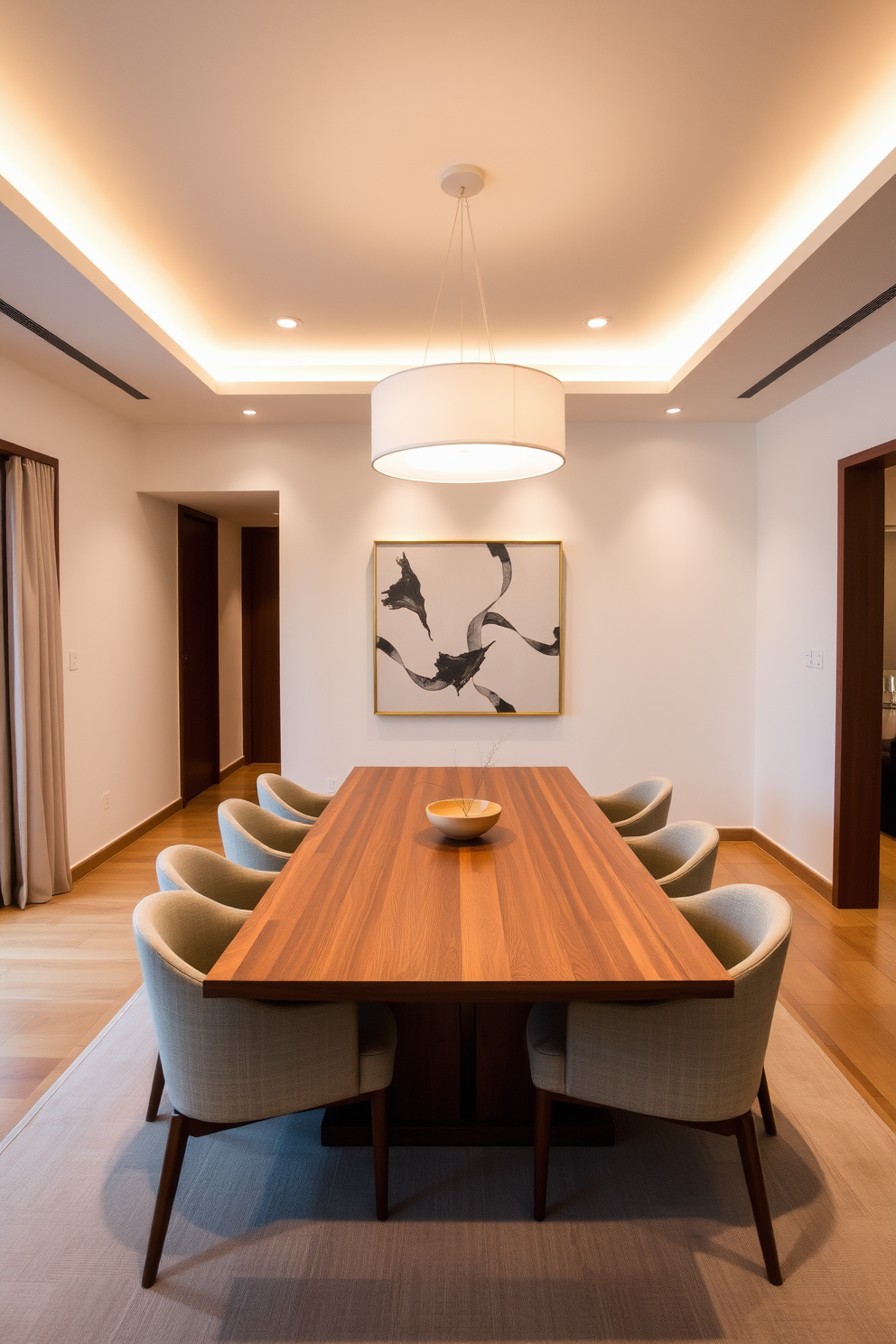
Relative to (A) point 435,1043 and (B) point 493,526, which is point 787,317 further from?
(A) point 435,1043

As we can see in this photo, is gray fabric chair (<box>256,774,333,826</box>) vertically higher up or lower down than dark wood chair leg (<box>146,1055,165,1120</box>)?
higher up

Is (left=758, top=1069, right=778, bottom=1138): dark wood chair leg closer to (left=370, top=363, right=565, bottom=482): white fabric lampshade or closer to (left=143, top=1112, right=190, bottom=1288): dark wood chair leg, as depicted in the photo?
(left=143, top=1112, right=190, bottom=1288): dark wood chair leg

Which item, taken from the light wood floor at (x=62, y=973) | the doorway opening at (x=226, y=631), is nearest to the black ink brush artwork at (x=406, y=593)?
the doorway opening at (x=226, y=631)

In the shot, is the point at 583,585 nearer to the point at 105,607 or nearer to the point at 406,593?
the point at 406,593

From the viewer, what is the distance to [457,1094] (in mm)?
2096

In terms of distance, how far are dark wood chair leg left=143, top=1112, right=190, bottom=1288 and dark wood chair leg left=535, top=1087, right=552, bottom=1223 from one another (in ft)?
2.58

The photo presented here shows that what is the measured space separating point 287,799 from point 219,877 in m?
0.99

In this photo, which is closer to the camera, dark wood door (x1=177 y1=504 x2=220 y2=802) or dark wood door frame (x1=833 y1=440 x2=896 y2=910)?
dark wood door frame (x1=833 y1=440 x2=896 y2=910)

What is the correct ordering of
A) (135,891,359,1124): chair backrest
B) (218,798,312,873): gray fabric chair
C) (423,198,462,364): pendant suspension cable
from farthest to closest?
(423,198,462,364): pendant suspension cable → (218,798,312,873): gray fabric chair → (135,891,359,1124): chair backrest

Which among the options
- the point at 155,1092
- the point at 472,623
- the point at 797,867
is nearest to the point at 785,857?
the point at 797,867

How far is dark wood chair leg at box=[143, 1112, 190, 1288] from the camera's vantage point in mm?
1646

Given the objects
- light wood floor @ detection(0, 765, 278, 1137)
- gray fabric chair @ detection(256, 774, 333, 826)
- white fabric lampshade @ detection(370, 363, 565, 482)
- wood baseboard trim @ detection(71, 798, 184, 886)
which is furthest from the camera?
wood baseboard trim @ detection(71, 798, 184, 886)

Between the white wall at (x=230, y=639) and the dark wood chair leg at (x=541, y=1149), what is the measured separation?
17.7 feet

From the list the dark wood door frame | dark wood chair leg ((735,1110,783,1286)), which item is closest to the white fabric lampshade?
dark wood chair leg ((735,1110,783,1286))
